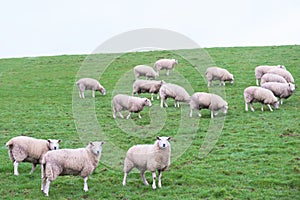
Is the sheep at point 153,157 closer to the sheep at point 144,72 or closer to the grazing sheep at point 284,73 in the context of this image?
the grazing sheep at point 284,73

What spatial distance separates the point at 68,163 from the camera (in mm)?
12492

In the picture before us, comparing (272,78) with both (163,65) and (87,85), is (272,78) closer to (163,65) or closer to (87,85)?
(163,65)

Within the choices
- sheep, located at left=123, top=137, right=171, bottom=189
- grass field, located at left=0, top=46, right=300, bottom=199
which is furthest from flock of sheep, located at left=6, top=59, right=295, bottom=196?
grass field, located at left=0, top=46, right=300, bottom=199

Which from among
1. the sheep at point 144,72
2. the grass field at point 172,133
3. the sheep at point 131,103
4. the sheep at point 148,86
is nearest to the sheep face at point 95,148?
the grass field at point 172,133

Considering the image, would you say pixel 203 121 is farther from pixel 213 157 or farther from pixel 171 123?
pixel 213 157

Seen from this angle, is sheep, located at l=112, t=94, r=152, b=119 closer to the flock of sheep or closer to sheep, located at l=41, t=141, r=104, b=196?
the flock of sheep

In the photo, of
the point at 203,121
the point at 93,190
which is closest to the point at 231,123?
the point at 203,121

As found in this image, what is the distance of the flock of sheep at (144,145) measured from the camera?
41.5 feet

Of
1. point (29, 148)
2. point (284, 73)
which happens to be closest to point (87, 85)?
point (284, 73)

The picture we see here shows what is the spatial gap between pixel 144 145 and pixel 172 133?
5.96 meters

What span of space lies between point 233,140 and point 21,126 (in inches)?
398

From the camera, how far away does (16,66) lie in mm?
41094

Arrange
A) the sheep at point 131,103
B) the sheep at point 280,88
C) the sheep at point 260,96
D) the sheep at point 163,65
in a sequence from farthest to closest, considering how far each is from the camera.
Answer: the sheep at point 163,65 → the sheep at point 280,88 → the sheep at point 260,96 → the sheep at point 131,103

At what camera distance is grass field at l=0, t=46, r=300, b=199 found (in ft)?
43.2
